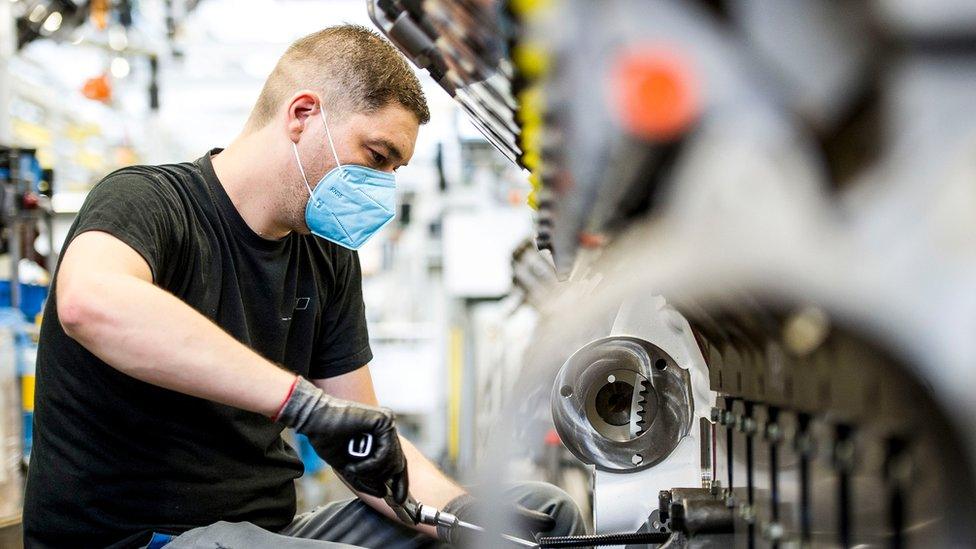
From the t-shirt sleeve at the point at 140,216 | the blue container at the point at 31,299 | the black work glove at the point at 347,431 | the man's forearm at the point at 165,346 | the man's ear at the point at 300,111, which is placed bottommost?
the black work glove at the point at 347,431

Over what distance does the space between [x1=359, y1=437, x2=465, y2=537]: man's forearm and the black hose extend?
1.25 ft

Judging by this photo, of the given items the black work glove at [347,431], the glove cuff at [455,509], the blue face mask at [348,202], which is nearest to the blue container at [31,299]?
the blue face mask at [348,202]

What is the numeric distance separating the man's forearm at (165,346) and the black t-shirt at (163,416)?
15cm

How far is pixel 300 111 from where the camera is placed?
5.47ft

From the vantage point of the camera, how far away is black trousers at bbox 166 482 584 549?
1.27 m

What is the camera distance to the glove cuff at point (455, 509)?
1.42 m

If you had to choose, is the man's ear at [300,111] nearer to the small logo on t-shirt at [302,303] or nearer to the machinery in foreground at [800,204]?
the small logo on t-shirt at [302,303]

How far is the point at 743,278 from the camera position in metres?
0.64

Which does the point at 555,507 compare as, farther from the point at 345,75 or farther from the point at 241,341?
the point at 345,75

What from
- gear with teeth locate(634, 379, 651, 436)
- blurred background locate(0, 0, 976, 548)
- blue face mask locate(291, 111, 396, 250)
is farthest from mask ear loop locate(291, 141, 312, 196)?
gear with teeth locate(634, 379, 651, 436)

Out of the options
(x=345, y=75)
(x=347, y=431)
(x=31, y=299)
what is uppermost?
(x=345, y=75)

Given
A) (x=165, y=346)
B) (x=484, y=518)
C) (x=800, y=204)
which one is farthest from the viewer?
(x=165, y=346)

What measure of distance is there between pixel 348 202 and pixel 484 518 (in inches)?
34.2

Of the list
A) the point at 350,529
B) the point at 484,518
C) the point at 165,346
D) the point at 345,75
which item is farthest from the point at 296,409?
the point at 345,75
